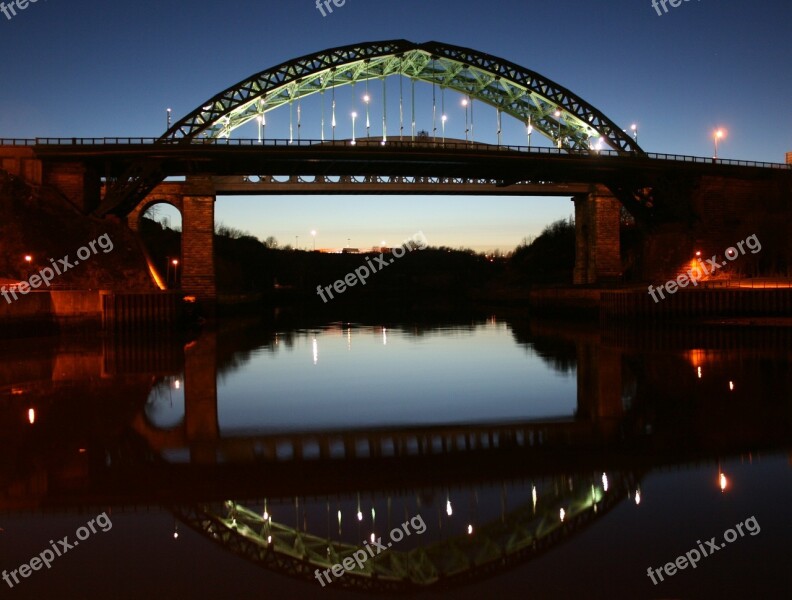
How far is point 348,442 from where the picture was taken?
427 inches

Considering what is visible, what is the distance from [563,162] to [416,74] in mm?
14011

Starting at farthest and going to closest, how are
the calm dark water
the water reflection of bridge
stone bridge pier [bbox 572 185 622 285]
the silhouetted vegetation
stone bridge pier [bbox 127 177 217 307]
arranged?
the silhouetted vegetation < stone bridge pier [bbox 572 185 622 285] < stone bridge pier [bbox 127 177 217 307] < the water reflection of bridge < the calm dark water

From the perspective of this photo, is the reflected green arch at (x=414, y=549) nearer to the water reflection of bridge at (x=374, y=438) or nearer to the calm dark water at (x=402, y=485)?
the calm dark water at (x=402, y=485)

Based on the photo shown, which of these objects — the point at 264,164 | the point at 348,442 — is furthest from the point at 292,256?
the point at 348,442

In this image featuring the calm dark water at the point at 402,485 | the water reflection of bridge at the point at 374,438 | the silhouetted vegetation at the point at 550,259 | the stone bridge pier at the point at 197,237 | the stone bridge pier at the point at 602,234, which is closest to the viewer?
the calm dark water at the point at 402,485

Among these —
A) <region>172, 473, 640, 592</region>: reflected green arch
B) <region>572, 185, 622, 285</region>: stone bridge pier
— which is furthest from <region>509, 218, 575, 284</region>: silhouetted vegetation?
<region>172, 473, 640, 592</region>: reflected green arch

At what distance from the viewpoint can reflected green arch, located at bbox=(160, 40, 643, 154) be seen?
1822 inches

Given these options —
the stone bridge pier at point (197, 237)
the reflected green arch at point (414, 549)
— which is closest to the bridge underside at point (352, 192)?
the stone bridge pier at point (197, 237)

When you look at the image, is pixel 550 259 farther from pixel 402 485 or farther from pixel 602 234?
pixel 402 485

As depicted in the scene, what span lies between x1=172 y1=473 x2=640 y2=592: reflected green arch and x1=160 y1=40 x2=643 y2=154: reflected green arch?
1544 inches

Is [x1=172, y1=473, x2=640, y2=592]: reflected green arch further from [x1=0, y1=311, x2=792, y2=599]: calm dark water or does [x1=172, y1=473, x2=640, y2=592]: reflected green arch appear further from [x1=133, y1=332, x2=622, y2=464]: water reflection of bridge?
[x1=133, y1=332, x2=622, y2=464]: water reflection of bridge

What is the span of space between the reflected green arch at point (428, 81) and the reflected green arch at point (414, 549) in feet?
129

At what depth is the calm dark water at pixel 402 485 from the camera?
238 inches

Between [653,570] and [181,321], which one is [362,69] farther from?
[653,570]
